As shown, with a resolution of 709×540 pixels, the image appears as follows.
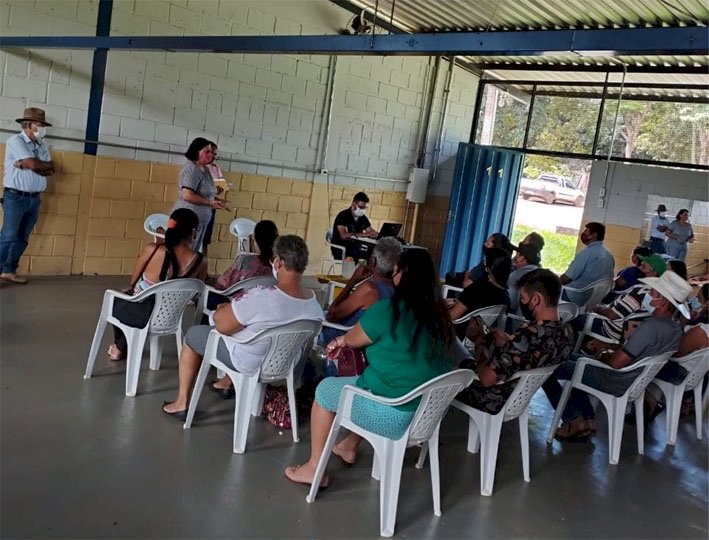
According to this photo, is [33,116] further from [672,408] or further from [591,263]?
[672,408]

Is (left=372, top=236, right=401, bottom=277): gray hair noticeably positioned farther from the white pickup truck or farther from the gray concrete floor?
the white pickup truck

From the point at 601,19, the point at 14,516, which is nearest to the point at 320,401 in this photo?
the point at 14,516

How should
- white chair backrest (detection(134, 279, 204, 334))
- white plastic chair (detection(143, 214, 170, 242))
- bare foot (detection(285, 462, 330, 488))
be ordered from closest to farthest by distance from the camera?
bare foot (detection(285, 462, 330, 488))
white chair backrest (detection(134, 279, 204, 334))
white plastic chair (detection(143, 214, 170, 242))

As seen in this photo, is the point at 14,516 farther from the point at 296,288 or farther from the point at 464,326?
the point at 464,326

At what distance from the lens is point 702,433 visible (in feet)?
14.9

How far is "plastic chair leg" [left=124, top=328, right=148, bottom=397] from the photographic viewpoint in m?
3.61

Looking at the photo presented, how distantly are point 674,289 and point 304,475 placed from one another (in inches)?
91.2

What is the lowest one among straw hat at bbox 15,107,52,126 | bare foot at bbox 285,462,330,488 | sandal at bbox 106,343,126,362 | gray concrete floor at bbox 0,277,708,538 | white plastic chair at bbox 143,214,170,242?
gray concrete floor at bbox 0,277,708,538

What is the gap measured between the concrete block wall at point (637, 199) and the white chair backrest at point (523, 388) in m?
6.62

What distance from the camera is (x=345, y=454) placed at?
3.25 m

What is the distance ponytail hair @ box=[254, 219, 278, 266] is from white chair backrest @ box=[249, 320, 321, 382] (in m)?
0.88

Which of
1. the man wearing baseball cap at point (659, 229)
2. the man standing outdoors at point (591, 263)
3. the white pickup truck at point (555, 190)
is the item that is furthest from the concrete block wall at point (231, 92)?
the white pickup truck at point (555, 190)

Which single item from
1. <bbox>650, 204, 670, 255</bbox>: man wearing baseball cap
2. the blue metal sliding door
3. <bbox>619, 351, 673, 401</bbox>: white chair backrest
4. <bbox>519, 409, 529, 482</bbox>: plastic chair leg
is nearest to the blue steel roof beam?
<bbox>619, 351, 673, 401</bbox>: white chair backrest

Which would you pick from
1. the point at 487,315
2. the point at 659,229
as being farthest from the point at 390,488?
the point at 659,229
